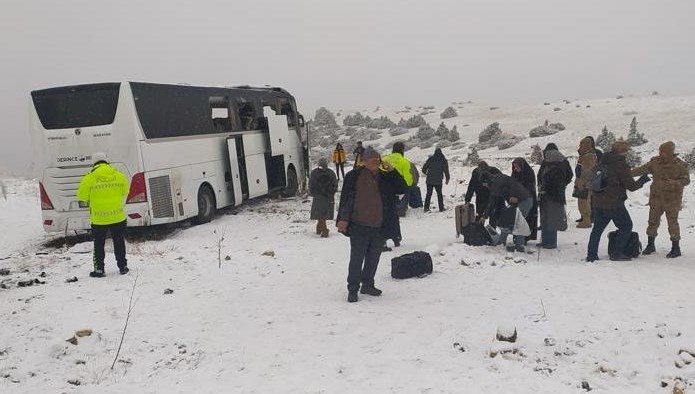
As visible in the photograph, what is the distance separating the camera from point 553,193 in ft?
30.7

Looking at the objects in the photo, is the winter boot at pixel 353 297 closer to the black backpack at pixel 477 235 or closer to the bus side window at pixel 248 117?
the black backpack at pixel 477 235

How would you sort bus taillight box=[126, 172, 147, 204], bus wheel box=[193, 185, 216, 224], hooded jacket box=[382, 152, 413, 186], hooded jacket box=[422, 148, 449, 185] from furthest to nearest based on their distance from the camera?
bus wheel box=[193, 185, 216, 224] < hooded jacket box=[422, 148, 449, 185] < hooded jacket box=[382, 152, 413, 186] < bus taillight box=[126, 172, 147, 204]

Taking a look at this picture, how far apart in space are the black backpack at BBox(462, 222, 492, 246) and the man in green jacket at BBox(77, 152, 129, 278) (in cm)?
589

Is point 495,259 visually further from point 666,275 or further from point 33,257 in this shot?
point 33,257

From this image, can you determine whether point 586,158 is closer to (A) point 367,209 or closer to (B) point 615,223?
(B) point 615,223

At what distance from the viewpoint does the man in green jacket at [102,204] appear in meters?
7.91

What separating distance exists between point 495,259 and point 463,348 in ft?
12.1

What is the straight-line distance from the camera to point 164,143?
38.9 ft

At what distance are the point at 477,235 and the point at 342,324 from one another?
14.3 ft

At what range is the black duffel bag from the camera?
795 cm

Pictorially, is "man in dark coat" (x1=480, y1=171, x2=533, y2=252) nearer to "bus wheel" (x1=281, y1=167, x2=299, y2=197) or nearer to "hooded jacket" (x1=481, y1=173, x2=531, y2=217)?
"hooded jacket" (x1=481, y1=173, x2=531, y2=217)

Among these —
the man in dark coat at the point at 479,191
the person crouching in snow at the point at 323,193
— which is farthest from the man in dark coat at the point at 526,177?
the person crouching in snow at the point at 323,193

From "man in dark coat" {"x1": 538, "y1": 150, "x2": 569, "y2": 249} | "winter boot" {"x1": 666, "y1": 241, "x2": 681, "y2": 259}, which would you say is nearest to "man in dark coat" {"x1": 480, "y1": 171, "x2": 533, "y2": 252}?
"man in dark coat" {"x1": 538, "y1": 150, "x2": 569, "y2": 249}

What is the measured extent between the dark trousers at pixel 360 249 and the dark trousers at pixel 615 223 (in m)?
3.81
